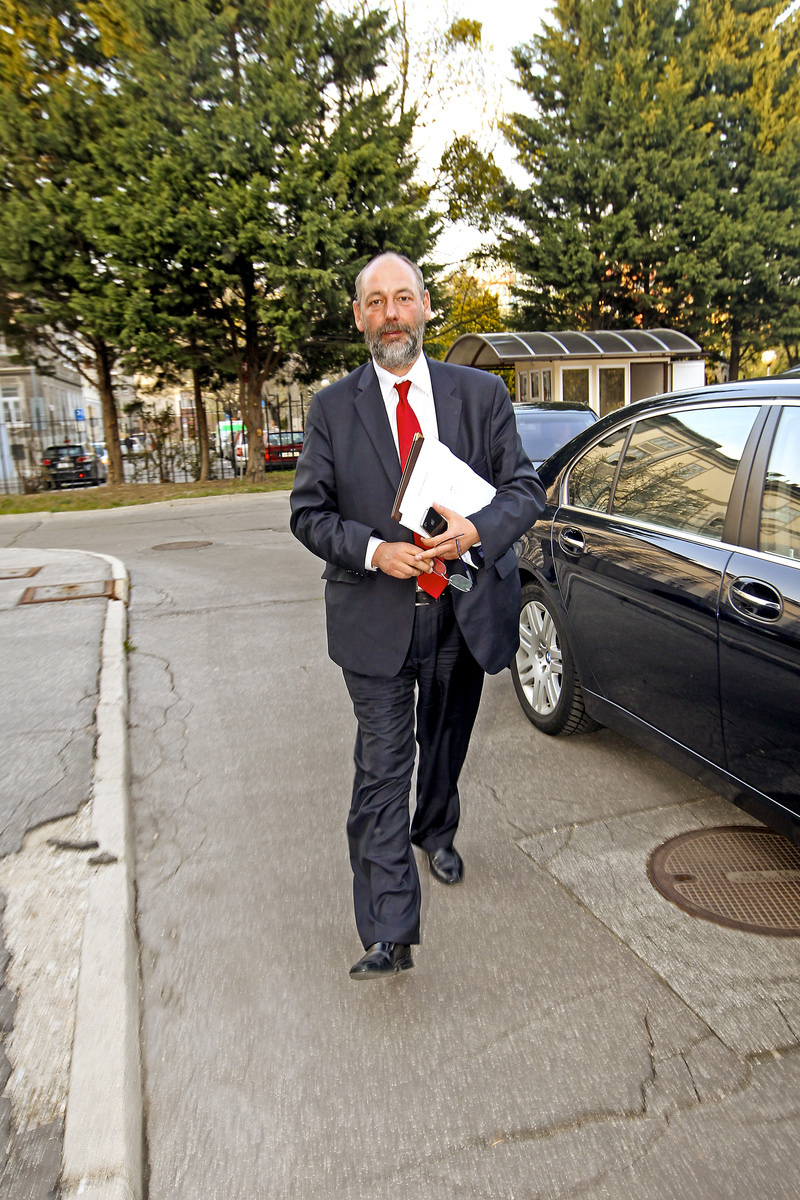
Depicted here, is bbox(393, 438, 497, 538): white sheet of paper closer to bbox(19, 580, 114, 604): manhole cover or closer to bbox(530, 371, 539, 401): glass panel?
bbox(19, 580, 114, 604): manhole cover

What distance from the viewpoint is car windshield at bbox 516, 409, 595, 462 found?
10266mm

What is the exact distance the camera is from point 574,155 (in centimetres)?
3000

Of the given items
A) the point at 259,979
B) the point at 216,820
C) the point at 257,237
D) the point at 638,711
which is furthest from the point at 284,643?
the point at 257,237

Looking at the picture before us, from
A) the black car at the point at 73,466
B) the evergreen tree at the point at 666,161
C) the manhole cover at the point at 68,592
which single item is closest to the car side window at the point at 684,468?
the manhole cover at the point at 68,592

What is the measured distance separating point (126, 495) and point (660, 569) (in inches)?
761

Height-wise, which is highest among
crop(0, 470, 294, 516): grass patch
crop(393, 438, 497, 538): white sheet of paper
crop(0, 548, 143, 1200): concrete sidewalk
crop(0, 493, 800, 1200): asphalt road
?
crop(393, 438, 497, 538): white sheet of paper

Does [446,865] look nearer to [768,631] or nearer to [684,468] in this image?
[768,631]

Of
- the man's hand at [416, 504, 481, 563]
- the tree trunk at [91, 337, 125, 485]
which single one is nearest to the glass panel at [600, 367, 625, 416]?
the tree trunk at [91, 337, 125, 485]

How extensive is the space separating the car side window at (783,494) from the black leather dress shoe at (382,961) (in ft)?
5.44

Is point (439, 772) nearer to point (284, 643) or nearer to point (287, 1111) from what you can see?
point (287, 1111)

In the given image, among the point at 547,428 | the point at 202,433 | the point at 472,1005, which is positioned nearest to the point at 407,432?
the point at 472,1005

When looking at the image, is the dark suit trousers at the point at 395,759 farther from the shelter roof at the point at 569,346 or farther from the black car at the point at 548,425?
the shelter roof at the point at 569,346

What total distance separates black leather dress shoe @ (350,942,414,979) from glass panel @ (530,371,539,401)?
81.3 ft

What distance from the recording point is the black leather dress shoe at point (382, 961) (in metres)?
2.68
